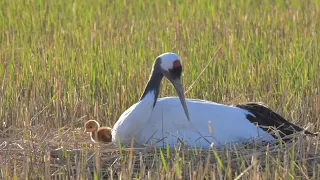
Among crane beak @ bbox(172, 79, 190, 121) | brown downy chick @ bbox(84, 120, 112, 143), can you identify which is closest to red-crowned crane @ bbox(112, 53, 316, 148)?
crane beak @ bbox(172, 79, 190, 121)

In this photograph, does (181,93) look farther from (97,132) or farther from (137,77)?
(137,77)

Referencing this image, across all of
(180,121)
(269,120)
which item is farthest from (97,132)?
(269,120)

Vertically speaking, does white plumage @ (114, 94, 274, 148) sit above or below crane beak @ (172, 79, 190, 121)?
below

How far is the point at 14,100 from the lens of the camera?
6.45 m

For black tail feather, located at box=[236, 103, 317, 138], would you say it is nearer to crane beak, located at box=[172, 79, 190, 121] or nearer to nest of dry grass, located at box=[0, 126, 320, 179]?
nest of dry grass, located at box=[0, 126, 320, 179]

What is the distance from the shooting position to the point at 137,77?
272 inches

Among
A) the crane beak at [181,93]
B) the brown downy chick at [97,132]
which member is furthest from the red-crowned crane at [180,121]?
the brown downy chick at [97,132]

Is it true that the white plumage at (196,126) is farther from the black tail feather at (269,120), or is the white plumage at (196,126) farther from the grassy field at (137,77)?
the grassy field at (137,77)

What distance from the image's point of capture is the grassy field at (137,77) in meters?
4.88

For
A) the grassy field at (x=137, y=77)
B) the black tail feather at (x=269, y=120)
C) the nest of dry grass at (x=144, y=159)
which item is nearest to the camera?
the nest of dry grass at (x=144, y=159)

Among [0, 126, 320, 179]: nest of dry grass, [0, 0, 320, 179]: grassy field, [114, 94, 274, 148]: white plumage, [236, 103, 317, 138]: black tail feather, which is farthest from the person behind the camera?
[236, 103, 317, 138]: black tail feather

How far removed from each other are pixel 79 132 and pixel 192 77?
4.15 feet

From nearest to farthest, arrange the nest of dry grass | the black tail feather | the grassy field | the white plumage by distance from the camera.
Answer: the nest of dry grass → the grassy field → the white plumage → the black tail feather

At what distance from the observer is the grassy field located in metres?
4.88
